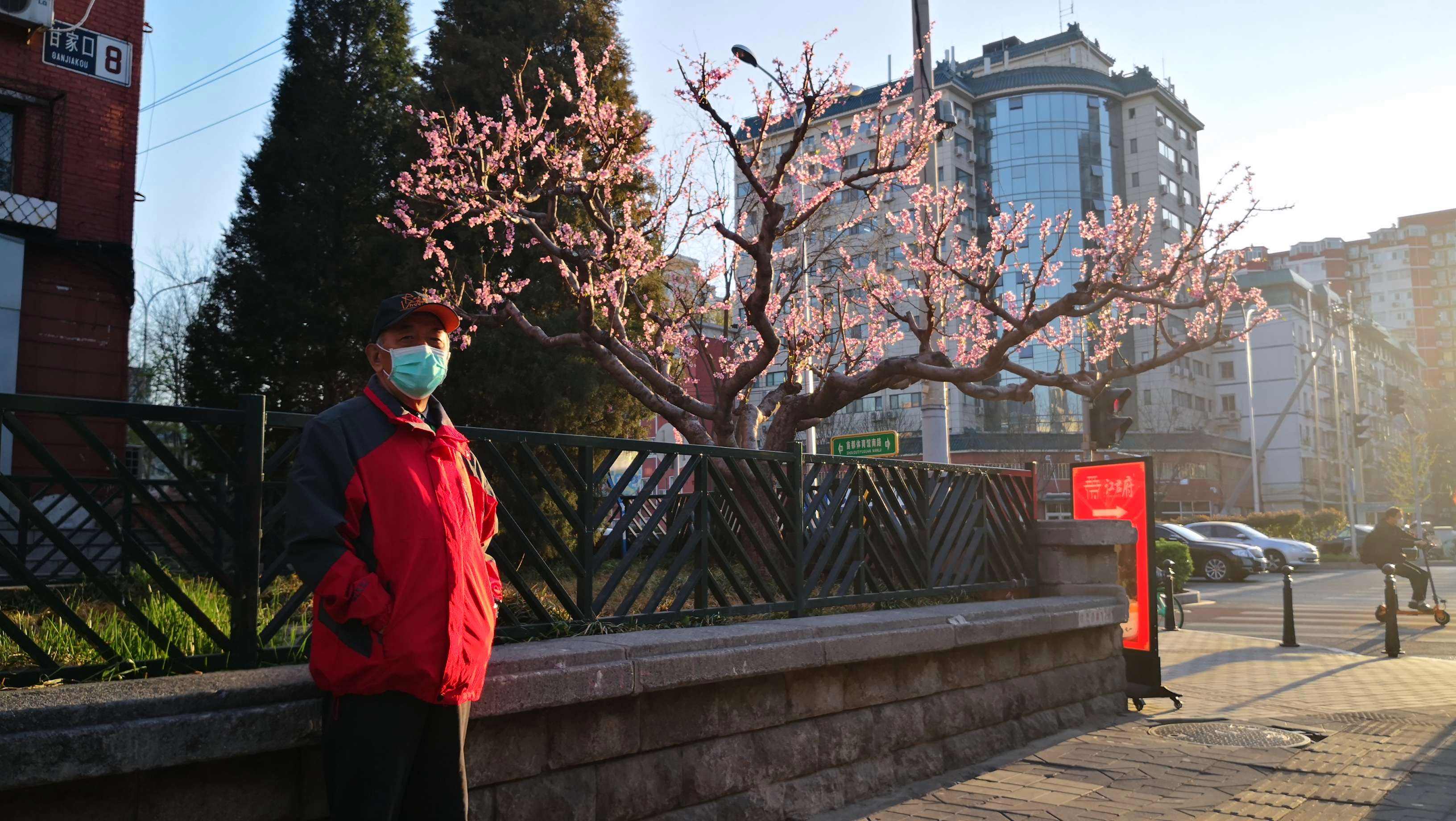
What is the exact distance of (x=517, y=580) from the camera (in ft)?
14.8

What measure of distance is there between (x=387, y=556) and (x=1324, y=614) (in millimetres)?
19542

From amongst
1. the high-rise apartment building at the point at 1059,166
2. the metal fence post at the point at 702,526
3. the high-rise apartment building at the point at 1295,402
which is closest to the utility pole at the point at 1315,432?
the high-rise apartment building at the point at 1295,402

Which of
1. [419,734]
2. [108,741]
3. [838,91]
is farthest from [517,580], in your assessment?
[838,91]

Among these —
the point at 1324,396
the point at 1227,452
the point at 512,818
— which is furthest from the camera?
the point at 1324,396

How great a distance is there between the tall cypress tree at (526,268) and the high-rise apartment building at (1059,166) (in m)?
34.4

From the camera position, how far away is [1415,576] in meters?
16.7

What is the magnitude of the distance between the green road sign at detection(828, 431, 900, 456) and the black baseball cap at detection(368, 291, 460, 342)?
36.1 ft

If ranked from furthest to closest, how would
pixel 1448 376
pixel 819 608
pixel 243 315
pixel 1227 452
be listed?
pixel 1448 376, pixel 1227 452, pixel 243 315, pixel 819 608

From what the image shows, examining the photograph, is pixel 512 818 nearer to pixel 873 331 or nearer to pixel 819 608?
pixel 819 608

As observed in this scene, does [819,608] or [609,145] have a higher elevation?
[609,145]

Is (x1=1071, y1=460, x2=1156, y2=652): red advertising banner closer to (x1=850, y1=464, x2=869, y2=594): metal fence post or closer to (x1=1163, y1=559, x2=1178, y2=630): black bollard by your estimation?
(x1=850, y1=464, x2=869, y2=594): metal fence post

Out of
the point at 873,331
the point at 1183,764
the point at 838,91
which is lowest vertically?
the point at 1183,764

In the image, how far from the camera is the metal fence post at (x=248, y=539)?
3734 mm

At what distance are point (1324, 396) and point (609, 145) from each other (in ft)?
287
